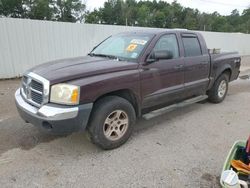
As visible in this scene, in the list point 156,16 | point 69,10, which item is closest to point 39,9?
point 69,10

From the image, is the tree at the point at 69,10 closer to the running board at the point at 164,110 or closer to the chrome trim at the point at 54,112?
the running board at the point at 164,110

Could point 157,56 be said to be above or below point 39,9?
below

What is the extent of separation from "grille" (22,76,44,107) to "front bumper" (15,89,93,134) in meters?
0.14

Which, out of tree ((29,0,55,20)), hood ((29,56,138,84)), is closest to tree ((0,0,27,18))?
tree ((29,0,55,20))

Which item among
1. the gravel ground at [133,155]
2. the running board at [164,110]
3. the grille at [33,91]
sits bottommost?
the gravel ground at [133,155]

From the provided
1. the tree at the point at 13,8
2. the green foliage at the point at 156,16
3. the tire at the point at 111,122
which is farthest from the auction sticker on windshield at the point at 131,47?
the green foliage at the point at 156,16

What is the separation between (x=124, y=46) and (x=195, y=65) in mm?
1600

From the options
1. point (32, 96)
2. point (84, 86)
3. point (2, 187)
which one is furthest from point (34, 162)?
point (84, 86)

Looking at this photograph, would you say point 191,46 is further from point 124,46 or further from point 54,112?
point 54,112

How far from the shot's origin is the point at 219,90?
5.82 metres

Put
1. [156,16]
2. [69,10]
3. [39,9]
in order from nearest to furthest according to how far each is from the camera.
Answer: [39,9] < [69,10] < [156,16]

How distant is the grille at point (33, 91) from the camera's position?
311cm

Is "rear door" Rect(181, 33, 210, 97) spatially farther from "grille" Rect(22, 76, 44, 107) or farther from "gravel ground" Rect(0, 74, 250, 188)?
"grille" Rect(22, 76, 44, 107)

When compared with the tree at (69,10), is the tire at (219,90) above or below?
below
